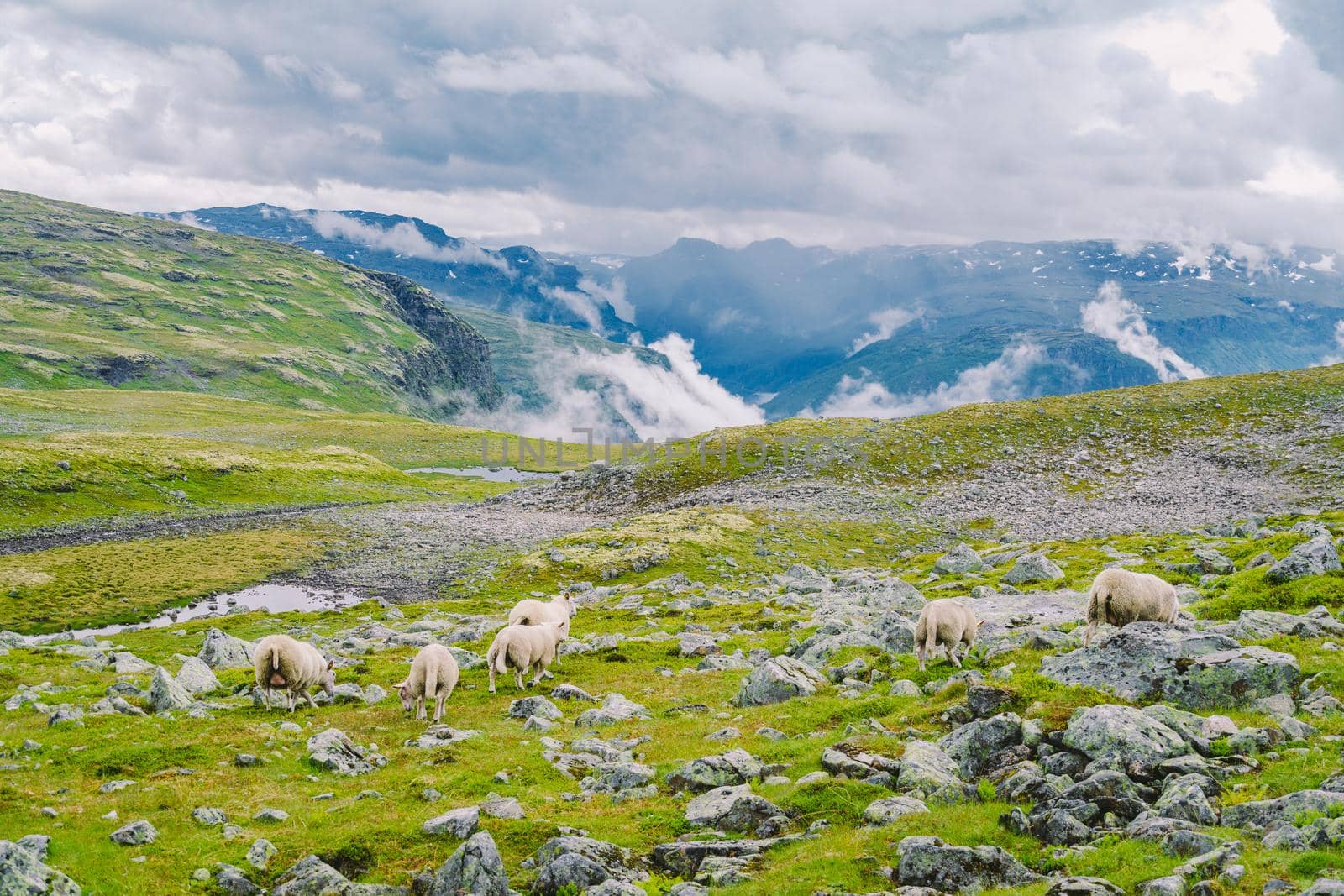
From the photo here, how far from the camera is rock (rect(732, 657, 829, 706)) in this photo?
2214 centimetres

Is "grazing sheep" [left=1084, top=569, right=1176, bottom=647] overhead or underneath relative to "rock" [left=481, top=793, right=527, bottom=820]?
overhead

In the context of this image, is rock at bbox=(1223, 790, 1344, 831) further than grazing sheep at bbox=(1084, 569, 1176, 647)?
No

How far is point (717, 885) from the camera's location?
11672 mm

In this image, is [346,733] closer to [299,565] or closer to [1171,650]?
[1171,650]

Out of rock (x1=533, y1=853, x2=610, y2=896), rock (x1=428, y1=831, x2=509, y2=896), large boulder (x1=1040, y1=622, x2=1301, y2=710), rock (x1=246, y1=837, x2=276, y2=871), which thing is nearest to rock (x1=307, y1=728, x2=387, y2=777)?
rock (x1=246, y1=837, x2=276, y2=871)

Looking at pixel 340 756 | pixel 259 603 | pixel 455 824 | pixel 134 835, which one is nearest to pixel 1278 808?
pixel 455 824

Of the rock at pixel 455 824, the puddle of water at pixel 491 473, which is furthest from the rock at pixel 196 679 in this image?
the puddle of water at pixel 491 473

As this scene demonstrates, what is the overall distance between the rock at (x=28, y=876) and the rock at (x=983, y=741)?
15.3 meters

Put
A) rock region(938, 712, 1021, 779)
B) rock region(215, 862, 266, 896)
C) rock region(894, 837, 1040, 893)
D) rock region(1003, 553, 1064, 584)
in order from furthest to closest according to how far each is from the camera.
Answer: rock region(1003, 553, 1064, 584)
rock region(938, 712, 1021, 779)
rock region(215, 862, 266, 896)
rock region(894, 837, 1040, 893)

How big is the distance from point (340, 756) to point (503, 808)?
5849 millimetres

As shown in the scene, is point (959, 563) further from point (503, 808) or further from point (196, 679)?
point (196, 679)

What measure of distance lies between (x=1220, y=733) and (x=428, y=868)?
1460cm

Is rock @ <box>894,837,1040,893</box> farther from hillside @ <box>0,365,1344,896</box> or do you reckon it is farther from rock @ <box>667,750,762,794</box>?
rock @ <box>667,750,762,794</box>

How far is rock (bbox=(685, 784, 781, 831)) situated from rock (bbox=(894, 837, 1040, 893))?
3168 millimetres
